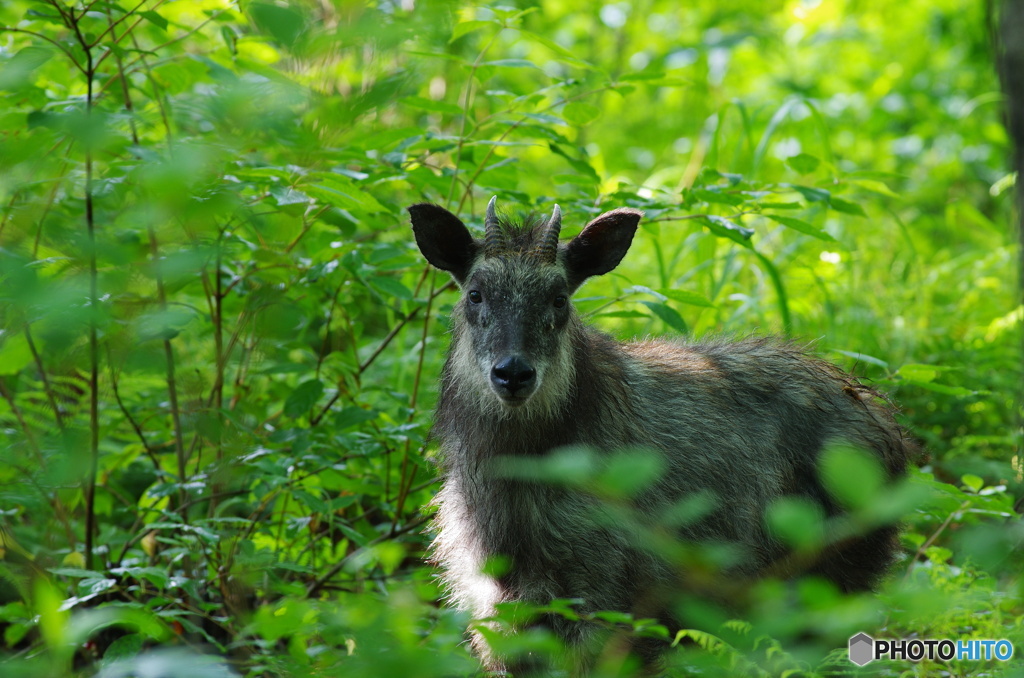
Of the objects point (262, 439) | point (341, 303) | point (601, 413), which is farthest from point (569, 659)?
point (341, 303)

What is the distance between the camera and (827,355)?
23.0ft

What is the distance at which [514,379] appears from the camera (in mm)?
4355

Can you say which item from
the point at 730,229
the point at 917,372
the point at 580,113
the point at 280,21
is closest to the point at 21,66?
the point at 280,21

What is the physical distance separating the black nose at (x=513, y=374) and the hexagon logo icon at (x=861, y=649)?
206 cm

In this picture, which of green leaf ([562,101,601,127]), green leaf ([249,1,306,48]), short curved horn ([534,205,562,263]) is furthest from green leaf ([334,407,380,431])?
green leaf ([249,1,306,48])

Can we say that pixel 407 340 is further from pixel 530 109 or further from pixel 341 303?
pixel 530 109

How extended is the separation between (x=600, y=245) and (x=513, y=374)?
117 centimetres

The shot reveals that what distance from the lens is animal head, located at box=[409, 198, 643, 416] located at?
4523 mm

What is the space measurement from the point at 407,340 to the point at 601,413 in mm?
3341

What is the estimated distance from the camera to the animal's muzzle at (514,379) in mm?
4355

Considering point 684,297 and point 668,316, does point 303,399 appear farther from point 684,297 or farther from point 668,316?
point 684,297

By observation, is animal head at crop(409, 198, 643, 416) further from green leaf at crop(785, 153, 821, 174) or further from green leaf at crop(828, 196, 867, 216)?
green leaf at crop(828, 196, 867, 216)

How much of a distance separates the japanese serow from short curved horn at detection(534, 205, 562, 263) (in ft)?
0.04

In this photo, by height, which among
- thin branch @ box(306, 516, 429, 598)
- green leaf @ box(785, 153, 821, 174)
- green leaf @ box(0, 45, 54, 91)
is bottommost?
thin branch @ box(306, 516, 429, 598)
